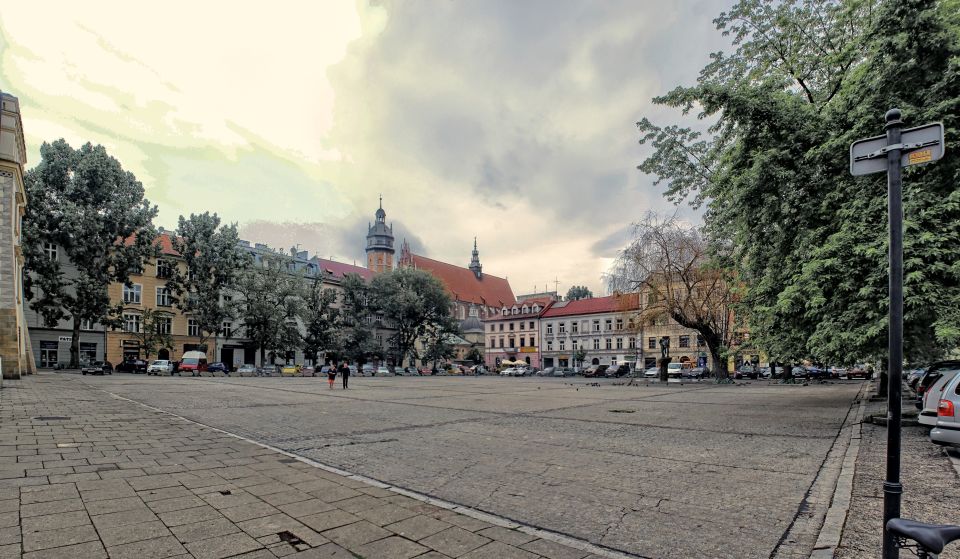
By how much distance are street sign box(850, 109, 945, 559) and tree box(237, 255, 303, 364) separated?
52.1 m

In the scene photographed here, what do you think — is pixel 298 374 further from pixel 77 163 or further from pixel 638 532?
pixel 638 532

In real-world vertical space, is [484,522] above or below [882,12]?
below

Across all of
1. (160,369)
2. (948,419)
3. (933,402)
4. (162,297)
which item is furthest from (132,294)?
(948,419)

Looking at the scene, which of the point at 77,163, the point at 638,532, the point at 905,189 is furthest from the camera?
the point at 77,163

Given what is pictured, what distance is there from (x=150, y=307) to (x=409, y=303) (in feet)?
93.4

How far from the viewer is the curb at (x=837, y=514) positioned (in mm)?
4116

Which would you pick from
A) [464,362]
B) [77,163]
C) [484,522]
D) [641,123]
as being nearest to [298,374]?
[77,163]

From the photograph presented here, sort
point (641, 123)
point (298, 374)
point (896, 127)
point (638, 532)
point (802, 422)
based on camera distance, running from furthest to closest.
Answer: point (298, 374), point (641, 123), point (802, 422), point (638, 532), point (896, 127)

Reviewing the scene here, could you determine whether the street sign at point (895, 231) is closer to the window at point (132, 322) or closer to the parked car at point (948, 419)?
the parked car at point (948, 419)

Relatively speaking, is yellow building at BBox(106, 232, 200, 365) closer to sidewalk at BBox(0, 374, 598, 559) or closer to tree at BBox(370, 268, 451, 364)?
tree at BBox(370, 268, 451, 364)

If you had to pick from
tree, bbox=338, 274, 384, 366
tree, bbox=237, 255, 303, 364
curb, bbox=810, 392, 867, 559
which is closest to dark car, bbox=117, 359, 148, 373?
tree, bbox=237, 255, 303, 364

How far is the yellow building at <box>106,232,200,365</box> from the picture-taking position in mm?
52094

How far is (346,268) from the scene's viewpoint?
87688 millimetres

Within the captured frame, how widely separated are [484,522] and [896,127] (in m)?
4.85
